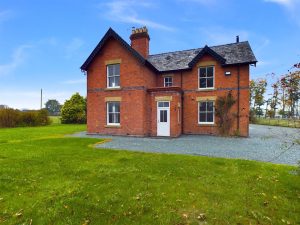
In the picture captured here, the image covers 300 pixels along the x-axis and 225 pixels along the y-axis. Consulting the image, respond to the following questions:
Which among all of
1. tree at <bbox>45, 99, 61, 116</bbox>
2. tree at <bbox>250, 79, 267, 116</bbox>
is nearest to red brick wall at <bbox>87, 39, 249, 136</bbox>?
tree at <bbox>250, 79, 267, 116</bbox>

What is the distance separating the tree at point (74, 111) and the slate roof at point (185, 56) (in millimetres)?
18960

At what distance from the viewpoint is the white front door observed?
53.3 feet

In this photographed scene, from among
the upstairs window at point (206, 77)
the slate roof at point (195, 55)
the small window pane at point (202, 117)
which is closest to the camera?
the slate roof at point (195, 55)

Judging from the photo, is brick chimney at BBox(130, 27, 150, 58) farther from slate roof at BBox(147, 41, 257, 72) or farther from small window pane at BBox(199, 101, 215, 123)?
small window pane at BBox(199, 101, 215, 123)

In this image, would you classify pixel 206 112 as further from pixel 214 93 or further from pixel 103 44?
pixel 103 44

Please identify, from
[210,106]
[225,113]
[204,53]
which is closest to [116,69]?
[204,53]

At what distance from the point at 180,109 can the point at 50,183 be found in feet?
45.8

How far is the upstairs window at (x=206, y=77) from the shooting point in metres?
17.4

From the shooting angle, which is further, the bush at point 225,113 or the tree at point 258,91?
the tree at point 258,91

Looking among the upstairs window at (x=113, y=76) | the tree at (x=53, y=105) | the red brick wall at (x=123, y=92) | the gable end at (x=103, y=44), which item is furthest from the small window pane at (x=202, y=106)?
the tree at (x=53, y=105)

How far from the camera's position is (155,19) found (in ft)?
61.7

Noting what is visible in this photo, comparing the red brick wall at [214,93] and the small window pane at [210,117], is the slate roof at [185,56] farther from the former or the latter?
the small window pane at [210,117]

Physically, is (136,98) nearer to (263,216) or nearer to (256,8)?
(256,8)

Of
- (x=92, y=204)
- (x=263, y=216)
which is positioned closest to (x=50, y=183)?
(x=92, y=204)
